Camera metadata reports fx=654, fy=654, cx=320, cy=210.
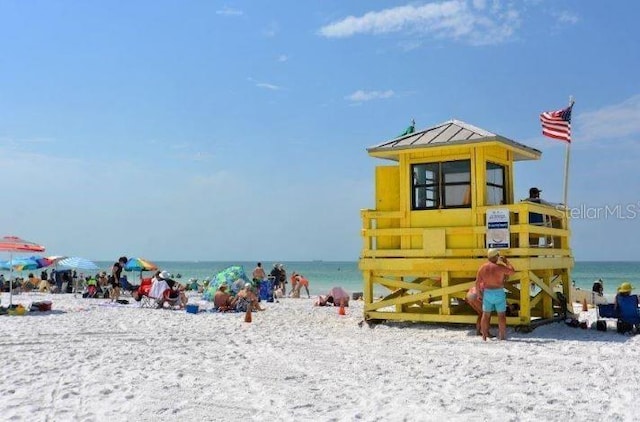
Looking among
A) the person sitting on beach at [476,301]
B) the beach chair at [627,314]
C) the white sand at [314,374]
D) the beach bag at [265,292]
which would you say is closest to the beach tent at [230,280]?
the beach bag at [265,292]

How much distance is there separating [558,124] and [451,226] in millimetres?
3834

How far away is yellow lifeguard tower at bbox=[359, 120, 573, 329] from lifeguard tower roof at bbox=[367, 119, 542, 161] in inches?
0.7

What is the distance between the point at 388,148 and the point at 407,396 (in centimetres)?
682

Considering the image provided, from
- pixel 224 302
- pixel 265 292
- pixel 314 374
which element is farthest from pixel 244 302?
pixel 314 374

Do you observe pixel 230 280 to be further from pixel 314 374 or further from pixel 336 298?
pixel 314 374

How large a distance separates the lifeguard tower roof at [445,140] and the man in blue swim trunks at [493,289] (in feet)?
7.42

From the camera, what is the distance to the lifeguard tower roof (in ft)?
39.2

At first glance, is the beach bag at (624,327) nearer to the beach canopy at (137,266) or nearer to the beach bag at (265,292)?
the beach bag at (265,292)

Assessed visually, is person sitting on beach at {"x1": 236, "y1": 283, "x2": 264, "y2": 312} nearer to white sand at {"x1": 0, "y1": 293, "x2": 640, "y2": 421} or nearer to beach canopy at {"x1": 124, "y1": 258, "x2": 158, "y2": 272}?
white sand at {"x1": 0, "y1": 293, "x2": 640, "y2": 421}

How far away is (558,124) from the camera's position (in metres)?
14.0

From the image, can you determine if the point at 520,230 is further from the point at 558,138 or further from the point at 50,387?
the point at 50,387

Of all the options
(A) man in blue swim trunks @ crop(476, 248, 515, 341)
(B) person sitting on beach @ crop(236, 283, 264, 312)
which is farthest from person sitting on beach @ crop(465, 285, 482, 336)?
(B) person sitting on beach @ crop(236, 283, 264, 312)

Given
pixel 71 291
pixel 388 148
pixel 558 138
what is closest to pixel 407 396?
pixel 388 148

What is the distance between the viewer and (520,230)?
1152 cm
